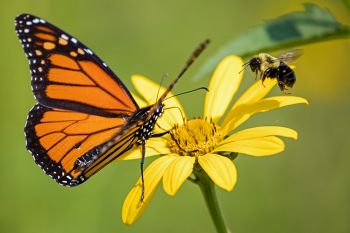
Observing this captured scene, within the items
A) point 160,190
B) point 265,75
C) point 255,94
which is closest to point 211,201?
point 255,94

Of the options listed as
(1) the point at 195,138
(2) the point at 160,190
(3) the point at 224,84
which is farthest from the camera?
(2) the point at 160,190

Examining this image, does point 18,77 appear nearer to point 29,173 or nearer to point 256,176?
point 29,173

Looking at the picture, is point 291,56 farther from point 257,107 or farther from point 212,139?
point 212,139

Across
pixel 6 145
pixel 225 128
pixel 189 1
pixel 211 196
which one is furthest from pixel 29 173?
pixel 189 1

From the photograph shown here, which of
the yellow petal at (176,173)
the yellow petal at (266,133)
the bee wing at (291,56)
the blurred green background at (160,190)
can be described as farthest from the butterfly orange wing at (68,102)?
the blurred green background at (160,190)

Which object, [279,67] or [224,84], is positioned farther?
[224,84]
